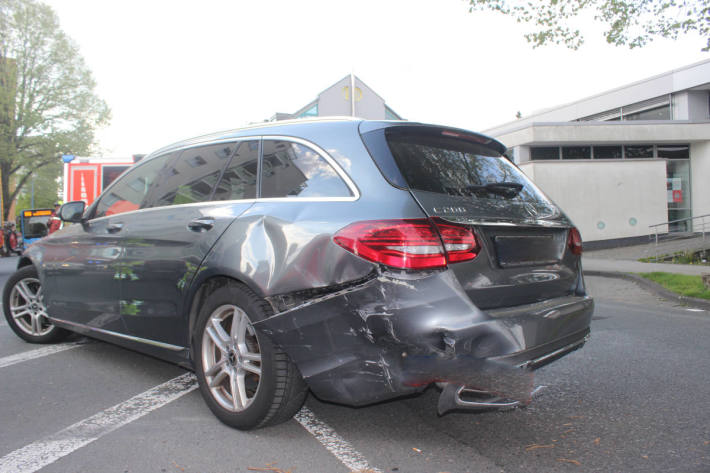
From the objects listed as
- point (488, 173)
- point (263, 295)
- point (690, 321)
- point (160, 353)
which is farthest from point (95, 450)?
point (690, 321)

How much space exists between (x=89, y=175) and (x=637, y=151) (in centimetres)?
2014

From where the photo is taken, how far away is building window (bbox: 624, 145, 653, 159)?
2184 centimetres

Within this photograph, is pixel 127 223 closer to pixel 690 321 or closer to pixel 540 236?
pixel 540 236

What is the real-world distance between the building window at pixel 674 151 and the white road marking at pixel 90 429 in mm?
23744

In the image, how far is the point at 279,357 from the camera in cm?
273

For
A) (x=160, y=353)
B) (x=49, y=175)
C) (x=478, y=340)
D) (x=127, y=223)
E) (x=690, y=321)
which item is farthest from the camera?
(x=49, y=175)

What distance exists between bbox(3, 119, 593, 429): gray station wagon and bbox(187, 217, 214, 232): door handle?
0.04 feet

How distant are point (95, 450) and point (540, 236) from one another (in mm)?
2577

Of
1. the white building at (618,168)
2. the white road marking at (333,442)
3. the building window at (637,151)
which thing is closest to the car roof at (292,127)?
the white road marking at (333,442)

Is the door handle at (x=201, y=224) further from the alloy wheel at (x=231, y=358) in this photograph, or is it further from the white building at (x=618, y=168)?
the white building at (x=618, y=168)

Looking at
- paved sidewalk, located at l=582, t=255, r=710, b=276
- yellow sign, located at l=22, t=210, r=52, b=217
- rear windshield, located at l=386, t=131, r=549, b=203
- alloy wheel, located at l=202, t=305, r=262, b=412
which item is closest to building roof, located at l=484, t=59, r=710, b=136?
paved sidewalk, located at l=582, t=255, r=710, b=276

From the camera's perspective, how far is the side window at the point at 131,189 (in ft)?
13.2

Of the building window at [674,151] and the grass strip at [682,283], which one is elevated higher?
the building window at [674,151]

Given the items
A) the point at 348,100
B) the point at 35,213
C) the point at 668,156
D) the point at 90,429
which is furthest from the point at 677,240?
the point at 35,213
